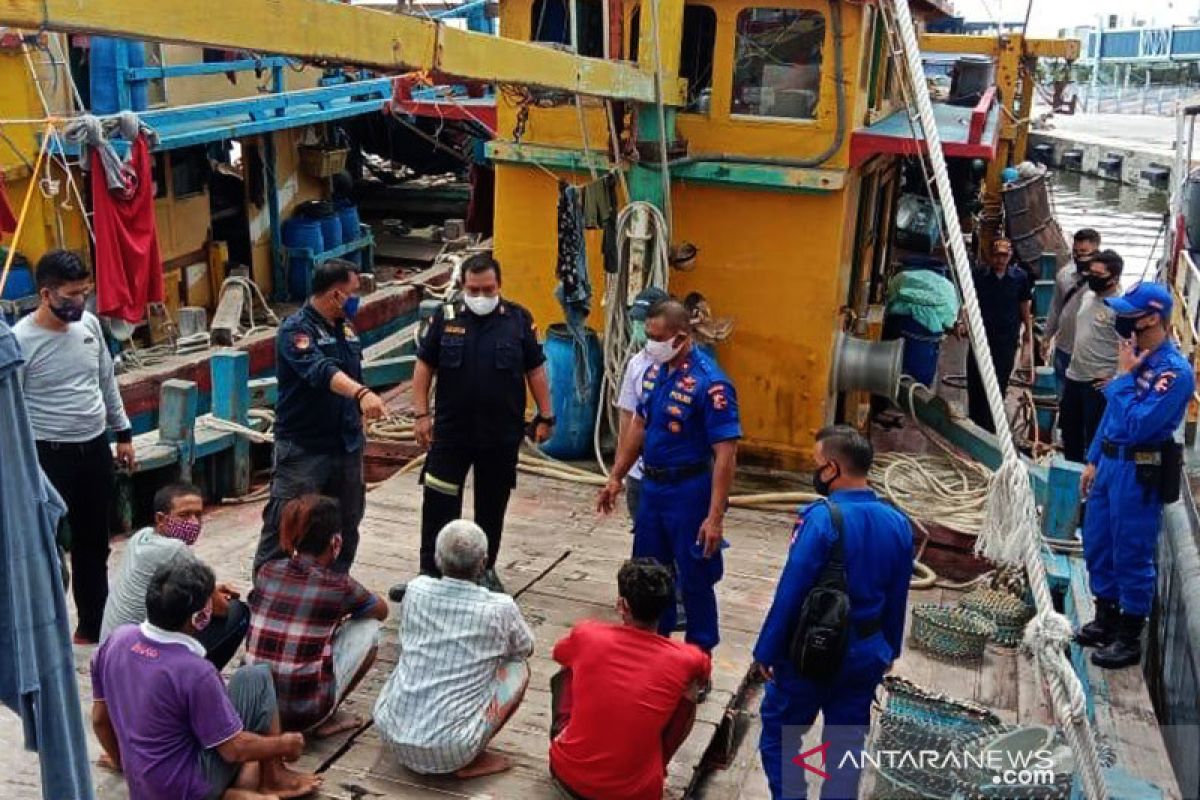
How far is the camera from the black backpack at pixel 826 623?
12.1 ft

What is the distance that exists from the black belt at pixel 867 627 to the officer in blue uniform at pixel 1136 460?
200 centimetres

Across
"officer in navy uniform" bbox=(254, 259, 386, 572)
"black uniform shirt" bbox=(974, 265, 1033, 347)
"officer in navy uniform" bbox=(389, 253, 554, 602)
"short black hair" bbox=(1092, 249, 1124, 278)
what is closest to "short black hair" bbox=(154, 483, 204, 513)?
"officer in navy uniform" bbox=(254, 259, 386, 572)

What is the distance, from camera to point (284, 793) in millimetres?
4047

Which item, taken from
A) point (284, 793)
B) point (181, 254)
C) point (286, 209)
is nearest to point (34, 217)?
point (181, 254)

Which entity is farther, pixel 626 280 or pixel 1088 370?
pixel 1088 370

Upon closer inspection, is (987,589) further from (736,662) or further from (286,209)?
(286,209)

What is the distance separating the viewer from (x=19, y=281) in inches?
381

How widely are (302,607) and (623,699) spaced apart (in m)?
1.14

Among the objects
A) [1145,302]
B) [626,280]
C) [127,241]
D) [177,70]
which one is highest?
[177,70]

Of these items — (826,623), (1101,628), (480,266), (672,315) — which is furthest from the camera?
Answer: (1101,628)

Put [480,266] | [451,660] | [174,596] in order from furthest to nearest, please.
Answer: [480,266], [451,660], [174,596]

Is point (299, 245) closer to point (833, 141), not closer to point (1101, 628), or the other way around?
point (833, 141)

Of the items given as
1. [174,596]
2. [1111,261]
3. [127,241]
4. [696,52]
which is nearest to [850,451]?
[174,596]

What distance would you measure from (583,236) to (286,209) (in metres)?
8.41
